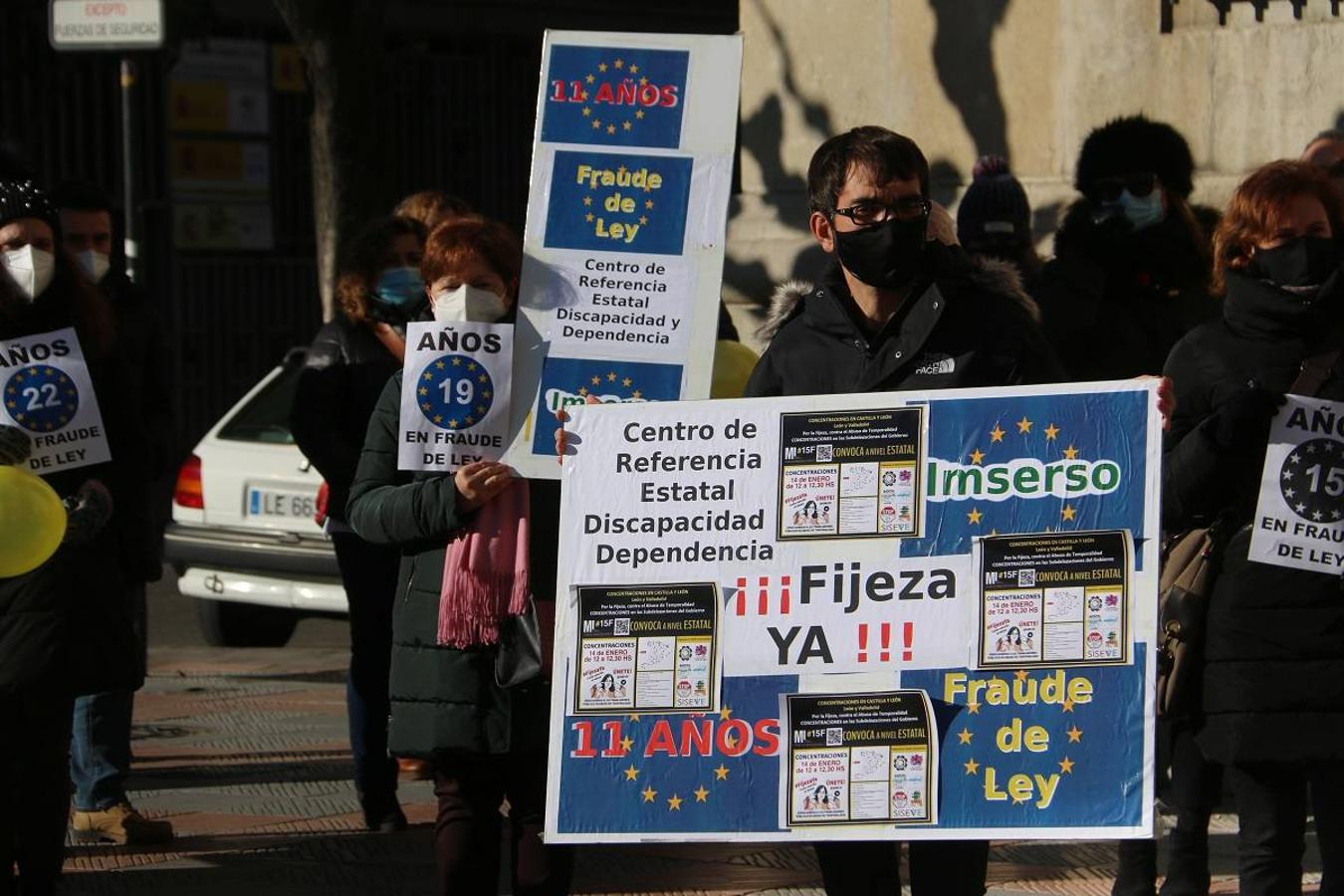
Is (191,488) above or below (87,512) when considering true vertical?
below

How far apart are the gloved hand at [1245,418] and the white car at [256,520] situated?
646 cm

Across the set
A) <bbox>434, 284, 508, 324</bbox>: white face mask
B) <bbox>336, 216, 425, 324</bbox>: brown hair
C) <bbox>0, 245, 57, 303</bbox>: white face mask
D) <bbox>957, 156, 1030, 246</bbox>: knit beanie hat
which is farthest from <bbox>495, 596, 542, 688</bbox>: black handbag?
<bbox>957, 156, 1030, 246</bbox>: knit beanie hat

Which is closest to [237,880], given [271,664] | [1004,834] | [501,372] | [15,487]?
[15,487]

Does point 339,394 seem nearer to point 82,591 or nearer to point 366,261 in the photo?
point 366,261

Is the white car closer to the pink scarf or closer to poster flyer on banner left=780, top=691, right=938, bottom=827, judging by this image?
the pink scarf

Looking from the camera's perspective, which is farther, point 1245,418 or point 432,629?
point 432,629

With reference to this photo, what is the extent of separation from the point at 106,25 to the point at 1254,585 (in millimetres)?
8108

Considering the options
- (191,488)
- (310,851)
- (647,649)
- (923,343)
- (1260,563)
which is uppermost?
(923,343)

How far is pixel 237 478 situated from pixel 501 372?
20.7 feet

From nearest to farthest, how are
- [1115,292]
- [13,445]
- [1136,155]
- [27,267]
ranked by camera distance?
[13,445], [27,267], [1115,292], [1136,155]

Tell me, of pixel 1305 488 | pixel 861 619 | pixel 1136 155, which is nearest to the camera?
pixel 861 619

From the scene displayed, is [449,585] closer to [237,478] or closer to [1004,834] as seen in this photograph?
[1004,834]

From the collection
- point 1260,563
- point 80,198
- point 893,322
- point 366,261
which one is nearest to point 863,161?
point 893,322

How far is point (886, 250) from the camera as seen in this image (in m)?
4.36
